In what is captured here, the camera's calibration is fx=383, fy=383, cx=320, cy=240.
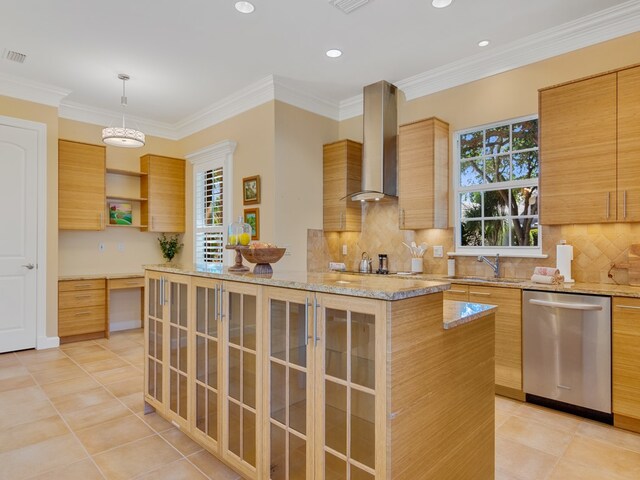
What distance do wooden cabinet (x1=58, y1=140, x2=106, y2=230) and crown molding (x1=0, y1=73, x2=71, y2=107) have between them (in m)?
0.52

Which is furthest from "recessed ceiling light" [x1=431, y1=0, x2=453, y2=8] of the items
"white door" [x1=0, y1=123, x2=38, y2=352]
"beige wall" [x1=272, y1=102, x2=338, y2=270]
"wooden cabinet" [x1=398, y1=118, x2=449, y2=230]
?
"white door" [x1=0, y1=123, x2=38, y2=352]

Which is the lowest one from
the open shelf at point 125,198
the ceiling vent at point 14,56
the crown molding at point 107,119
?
the open shelf at point 125,198

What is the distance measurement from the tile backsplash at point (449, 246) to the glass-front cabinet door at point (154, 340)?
229 cm

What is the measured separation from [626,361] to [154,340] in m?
3.37

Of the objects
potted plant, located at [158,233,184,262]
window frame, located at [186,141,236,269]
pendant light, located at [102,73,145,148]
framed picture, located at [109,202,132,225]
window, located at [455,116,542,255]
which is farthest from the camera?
potted plant, located at [158,233,184,262]

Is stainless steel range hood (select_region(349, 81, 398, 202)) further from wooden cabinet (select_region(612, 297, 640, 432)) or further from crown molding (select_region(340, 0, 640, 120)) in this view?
wooden cabinet (select_region(612, 297, 640, 432))

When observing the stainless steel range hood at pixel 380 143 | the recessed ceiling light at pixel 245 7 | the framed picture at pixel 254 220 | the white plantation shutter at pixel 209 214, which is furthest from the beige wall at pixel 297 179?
the recessed ceiling light at pixel 245 7

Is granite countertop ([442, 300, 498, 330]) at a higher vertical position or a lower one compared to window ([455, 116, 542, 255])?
lower

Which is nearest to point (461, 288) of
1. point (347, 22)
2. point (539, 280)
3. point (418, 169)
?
point (539, 280)

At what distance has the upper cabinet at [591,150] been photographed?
114 inches

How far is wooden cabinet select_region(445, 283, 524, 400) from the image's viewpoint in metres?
3.15

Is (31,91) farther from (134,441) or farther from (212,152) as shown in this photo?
(134,441)

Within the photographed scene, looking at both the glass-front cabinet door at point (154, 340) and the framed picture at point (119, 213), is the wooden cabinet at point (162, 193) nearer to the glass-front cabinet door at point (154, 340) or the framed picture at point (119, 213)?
the framed picture at point (119, 213)

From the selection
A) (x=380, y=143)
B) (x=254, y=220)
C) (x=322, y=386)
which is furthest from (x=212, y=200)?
(x=322, y=386)
